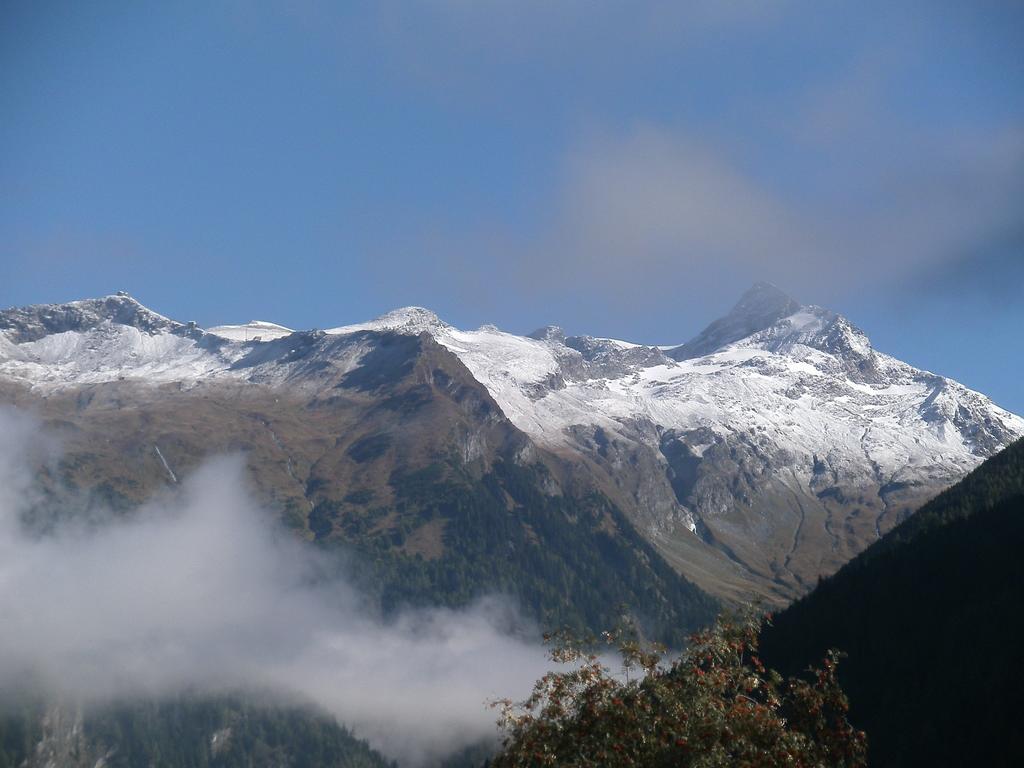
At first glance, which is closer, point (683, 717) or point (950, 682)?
point (683, 717)

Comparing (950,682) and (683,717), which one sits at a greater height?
(950,682)

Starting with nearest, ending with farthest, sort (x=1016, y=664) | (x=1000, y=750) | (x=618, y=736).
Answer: (x=618, y=736) → (x=1000, y=750) → (x=1016, y=664)

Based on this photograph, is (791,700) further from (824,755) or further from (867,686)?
(867,686)

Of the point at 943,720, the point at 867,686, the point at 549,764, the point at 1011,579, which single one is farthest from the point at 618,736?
the point at 1011,579

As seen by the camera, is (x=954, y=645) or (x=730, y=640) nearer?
(x=730, y=640)

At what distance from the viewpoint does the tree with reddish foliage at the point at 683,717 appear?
146 feet

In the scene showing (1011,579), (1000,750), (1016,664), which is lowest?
(1000,750)

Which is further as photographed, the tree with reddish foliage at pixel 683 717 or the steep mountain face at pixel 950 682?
the steep mountain face at pixel 950 682

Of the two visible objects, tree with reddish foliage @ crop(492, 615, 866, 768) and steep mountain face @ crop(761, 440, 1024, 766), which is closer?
tree with reddish foliage @ crop(492, 615, 866, 768)

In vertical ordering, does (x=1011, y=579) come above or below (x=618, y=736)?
above

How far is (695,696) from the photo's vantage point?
46.4m

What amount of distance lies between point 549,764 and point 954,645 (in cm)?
15690

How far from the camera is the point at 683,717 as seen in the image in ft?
148

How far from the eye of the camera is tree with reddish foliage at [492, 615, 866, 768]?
146 ft
